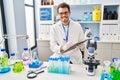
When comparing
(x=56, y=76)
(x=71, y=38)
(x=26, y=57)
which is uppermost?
(x=71, y=38)

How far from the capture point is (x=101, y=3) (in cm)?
305

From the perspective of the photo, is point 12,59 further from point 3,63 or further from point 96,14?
point 96,14

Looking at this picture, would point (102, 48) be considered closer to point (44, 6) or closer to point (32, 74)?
point (44, 6)

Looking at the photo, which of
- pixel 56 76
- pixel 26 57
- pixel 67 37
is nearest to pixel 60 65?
pixel 56 76

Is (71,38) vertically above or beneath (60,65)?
above

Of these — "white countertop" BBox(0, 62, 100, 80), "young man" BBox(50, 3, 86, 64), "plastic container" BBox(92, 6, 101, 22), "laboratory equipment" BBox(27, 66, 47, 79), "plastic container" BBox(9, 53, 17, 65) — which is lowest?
"white countertop" BBox(0, 62, 100, 80)

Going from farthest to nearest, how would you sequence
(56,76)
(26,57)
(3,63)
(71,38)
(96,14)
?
(96,14), (71,38), (26,57), (3,63), (56,76)

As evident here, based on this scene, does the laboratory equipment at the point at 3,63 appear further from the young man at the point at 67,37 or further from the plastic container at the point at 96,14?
the plastic container at the point at 96,14

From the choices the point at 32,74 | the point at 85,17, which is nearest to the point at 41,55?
the point at 85,17

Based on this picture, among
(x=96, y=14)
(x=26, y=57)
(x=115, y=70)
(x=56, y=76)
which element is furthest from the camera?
(x=96, y=14)

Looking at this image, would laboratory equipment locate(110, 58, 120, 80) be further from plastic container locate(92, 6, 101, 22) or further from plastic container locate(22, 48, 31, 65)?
plastic container locate(92, 6, 101, 22)

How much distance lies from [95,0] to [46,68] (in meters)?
2.36

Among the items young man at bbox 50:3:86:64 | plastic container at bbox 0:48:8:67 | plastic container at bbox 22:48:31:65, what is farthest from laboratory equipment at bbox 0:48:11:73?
young man at bbox 50:3:86:64

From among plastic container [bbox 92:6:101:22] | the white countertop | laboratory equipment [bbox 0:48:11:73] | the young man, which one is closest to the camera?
the white countertop
